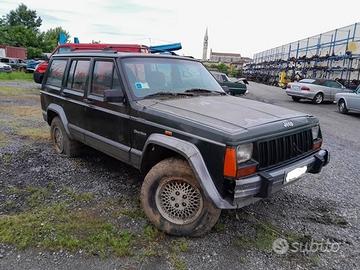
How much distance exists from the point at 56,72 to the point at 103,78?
5.80 ft

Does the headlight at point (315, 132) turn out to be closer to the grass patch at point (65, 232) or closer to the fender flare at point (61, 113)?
the grass patch at point (65, 232)

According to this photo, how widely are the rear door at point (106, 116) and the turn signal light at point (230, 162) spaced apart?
4.92 feet

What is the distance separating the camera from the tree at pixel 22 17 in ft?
243

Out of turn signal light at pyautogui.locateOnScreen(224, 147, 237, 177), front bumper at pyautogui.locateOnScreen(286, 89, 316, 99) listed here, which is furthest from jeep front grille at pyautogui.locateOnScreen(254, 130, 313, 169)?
front bumper at pyautogui.locateOnScreen(286, 89, 316, 99)

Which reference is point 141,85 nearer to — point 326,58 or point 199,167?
point 199,167

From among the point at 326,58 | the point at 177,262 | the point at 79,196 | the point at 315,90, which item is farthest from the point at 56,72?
the point at 326,58

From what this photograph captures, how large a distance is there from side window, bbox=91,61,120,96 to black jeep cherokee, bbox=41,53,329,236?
14mm

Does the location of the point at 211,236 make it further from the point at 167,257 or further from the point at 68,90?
the point at 68,90

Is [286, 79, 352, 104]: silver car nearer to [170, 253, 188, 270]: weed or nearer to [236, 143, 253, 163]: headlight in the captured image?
[236, 143, 253, 163]: headlight

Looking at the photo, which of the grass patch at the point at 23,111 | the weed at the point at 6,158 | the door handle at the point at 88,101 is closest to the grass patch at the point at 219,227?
the door handle at the point at 88,101

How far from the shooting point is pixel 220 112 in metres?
3.65

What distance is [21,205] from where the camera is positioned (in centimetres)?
399

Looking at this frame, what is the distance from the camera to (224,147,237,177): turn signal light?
3014 mm

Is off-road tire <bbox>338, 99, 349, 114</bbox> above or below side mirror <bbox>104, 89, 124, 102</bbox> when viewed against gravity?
→ below
